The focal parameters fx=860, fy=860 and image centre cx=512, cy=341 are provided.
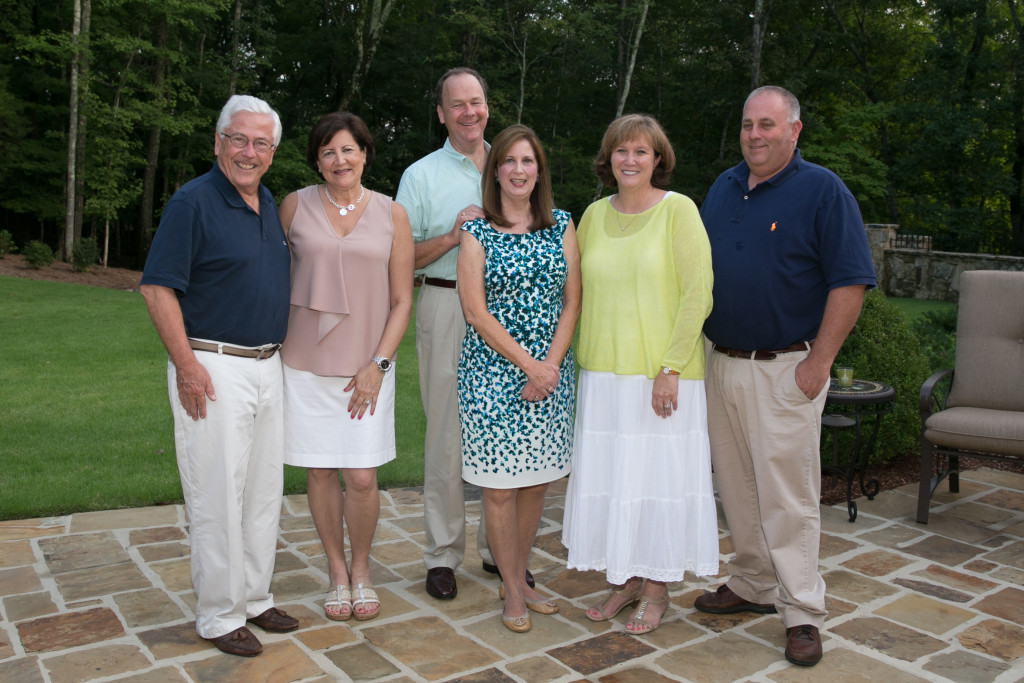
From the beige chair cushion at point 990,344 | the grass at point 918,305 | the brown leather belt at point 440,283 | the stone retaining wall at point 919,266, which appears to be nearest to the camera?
the brown leather belt at point 440,283

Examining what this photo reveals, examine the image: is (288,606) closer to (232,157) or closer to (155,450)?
(232,157)

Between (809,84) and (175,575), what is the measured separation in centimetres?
2817

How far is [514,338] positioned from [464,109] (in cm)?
113

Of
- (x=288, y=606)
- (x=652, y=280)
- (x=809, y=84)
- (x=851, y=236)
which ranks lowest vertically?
(x=288, y=606)

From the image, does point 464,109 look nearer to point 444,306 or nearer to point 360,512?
point 444,306

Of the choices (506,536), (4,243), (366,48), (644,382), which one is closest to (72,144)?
(4,243)

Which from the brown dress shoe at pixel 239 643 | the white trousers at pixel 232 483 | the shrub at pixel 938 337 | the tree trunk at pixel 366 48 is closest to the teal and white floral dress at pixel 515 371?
the white trousers at pixel 232 483

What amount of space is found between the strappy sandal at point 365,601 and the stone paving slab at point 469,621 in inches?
1.6

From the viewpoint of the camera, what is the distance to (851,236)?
3.19 metres

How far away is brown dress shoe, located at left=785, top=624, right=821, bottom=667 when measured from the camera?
3205 millimetres

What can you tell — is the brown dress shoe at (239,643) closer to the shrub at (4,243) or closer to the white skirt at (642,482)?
the white skirt at (642,482)

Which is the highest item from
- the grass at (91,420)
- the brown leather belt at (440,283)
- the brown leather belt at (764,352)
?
the brown leather belt at (440,283)

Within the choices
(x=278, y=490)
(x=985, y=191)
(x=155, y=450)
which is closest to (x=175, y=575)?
(x=278, y=490)

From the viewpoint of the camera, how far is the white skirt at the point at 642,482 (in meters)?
3.31
